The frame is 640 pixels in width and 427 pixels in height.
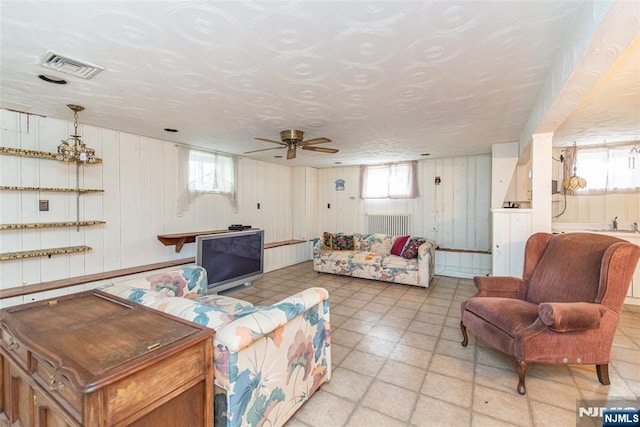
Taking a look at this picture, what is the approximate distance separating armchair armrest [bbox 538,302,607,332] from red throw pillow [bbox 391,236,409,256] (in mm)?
2999

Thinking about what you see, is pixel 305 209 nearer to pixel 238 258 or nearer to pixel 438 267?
pixel 238 258

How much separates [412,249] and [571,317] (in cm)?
276

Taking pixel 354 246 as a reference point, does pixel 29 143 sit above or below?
above

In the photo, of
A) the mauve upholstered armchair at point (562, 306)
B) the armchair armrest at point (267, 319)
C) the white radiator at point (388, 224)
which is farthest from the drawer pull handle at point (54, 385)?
the white radiator at point (388, 224)

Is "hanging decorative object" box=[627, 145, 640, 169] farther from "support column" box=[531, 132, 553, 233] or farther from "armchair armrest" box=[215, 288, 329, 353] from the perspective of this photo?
"armchair armrest" box=[215, 288, 329, 353]

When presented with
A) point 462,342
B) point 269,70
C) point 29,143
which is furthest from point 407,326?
point 29,143

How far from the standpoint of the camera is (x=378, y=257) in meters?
4.88

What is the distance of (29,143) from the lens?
9.36ft

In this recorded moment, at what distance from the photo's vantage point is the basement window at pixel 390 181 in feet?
18.5

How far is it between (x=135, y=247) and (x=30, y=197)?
1.17 meters

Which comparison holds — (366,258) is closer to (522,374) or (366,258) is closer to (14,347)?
(522,374)

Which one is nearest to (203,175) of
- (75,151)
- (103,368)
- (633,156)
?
(75,151)

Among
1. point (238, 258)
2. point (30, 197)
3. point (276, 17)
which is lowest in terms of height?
point (238, 258)

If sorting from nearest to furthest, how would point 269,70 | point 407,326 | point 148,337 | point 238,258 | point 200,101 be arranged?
point 148,337 → point 269,70 → point 200,101 → point 407,326 → point 238,258
